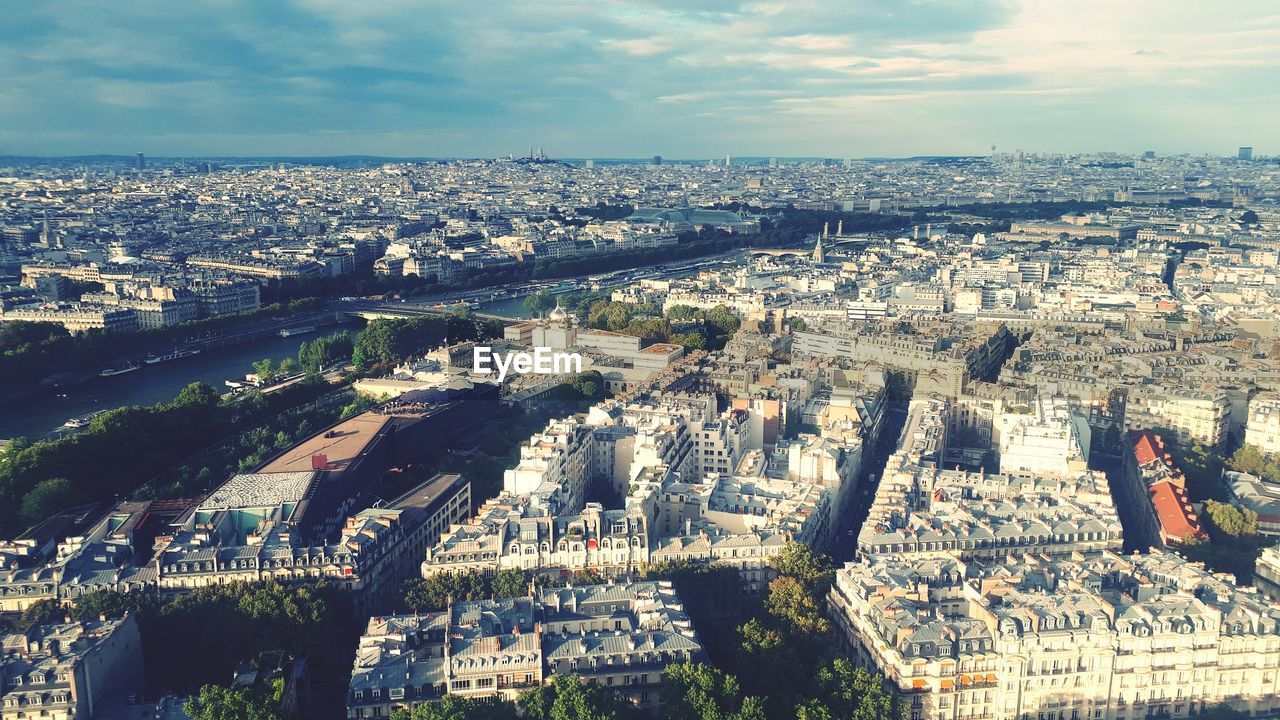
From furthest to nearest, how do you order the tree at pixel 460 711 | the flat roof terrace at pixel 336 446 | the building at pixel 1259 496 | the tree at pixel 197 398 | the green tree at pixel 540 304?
the green tree at pixel 540 304, the tree at pixel 197 398, the flat roof terrace at pixel 336 446, the building at pixel 1259 496, the tree at pixel 460 711

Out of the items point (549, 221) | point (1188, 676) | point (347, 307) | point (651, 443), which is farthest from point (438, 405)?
point (549, 221)

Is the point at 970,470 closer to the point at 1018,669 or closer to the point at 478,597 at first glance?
the point at 1018,669

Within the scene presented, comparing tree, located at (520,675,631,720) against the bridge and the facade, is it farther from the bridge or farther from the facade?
the bridge

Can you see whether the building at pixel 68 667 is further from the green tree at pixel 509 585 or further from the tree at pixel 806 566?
the tree at pixel 806 566

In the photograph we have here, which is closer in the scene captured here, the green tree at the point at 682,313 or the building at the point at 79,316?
the green tree at the point at 682,313

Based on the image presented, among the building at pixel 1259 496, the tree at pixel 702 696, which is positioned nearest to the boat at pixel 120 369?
the tree at pixel 702 696
